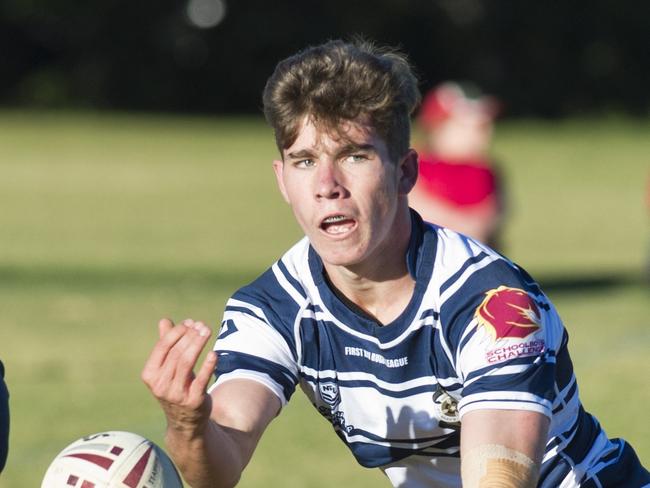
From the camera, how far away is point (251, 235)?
60.2ft

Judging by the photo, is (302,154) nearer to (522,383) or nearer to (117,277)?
(522,383)

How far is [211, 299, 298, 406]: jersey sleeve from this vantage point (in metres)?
4.37

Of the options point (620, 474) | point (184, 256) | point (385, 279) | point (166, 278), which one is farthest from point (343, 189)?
point (184, 256)

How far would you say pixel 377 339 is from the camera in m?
4.29

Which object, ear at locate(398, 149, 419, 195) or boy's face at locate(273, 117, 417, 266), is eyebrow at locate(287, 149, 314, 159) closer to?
boy's face at locate(273, 117, 417, 266)

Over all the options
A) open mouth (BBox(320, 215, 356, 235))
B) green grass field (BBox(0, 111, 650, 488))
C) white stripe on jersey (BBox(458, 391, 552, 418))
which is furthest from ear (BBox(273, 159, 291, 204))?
green grass field (BBox(0, 111, 650, 488))

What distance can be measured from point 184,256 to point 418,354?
39.6ft

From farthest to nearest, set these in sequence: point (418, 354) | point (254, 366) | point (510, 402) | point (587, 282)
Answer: point (587, 282) → point (254, 366) → point (418, 354) → point (510, 402)

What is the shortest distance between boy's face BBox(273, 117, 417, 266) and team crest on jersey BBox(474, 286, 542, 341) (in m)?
0.39

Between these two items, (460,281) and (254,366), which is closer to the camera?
(460,281)

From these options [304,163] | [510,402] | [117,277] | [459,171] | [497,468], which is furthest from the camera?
[117,277]

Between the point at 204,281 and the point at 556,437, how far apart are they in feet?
32.3

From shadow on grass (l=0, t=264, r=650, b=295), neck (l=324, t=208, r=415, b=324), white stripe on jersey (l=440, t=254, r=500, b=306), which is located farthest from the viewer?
shadow on grass (l=0, t=264, r=650, b=295)

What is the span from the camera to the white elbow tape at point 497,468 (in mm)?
3762
